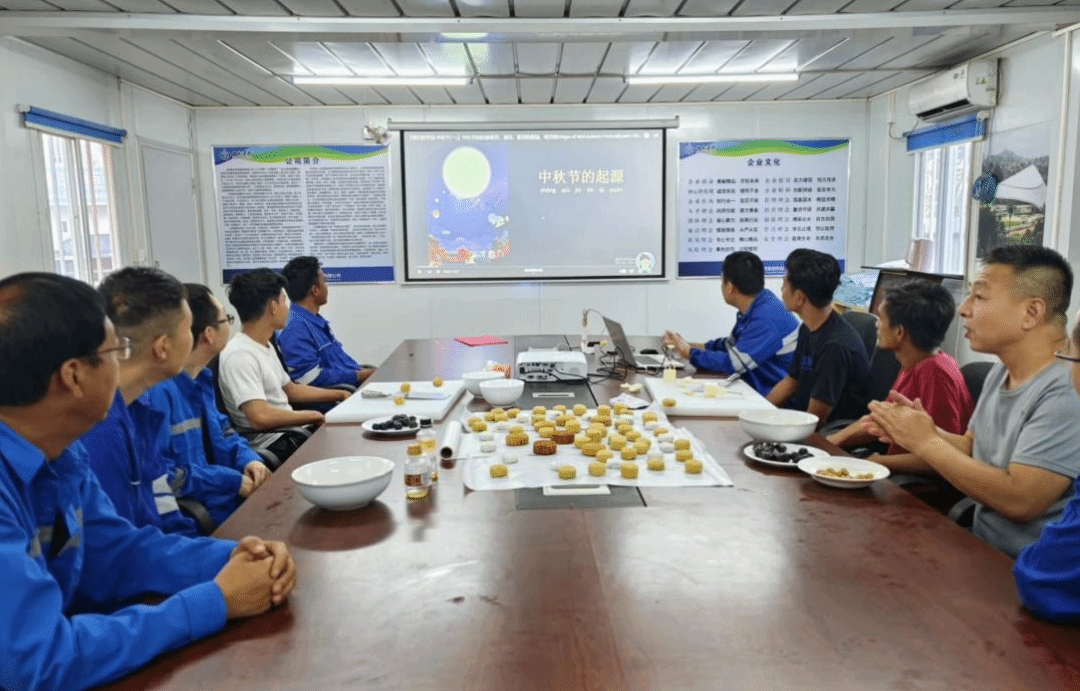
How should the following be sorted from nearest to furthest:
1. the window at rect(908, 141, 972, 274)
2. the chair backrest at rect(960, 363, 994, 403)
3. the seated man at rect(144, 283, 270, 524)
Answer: the seated man at rect(144, 283, 270, 524), the chair backrest at rect(960, 363, 994, 403), the window at rect(908, 141, 972, 274)

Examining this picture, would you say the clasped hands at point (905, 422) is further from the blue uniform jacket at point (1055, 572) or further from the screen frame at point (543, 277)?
the screen frame at point (543, 277)

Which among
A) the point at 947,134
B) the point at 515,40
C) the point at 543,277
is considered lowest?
the point at 543,277

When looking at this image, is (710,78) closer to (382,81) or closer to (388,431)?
(382,81)

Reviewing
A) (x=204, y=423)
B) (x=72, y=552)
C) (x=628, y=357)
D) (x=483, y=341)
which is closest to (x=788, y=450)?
(x=628, y=357)

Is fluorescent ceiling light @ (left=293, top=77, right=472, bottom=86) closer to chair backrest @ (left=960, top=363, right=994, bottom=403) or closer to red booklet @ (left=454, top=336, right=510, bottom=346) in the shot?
red booklet @ (left=454, top=336, right=510, bottom=346)

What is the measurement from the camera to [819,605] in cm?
122

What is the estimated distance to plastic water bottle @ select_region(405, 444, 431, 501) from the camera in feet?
5.71

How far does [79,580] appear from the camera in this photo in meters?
1.29

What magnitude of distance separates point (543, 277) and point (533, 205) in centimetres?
A: 58

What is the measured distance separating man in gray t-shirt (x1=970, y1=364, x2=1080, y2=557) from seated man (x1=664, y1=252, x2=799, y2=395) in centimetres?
144

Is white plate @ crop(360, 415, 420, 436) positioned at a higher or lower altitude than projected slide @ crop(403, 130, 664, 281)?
lower

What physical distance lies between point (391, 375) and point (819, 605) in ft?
8.23

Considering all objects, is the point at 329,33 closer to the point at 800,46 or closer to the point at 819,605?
the point at 800,46

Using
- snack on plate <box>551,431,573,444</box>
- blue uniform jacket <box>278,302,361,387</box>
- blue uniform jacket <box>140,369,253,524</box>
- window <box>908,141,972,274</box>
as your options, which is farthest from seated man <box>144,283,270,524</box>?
window <box>908,141,972,274</box>
